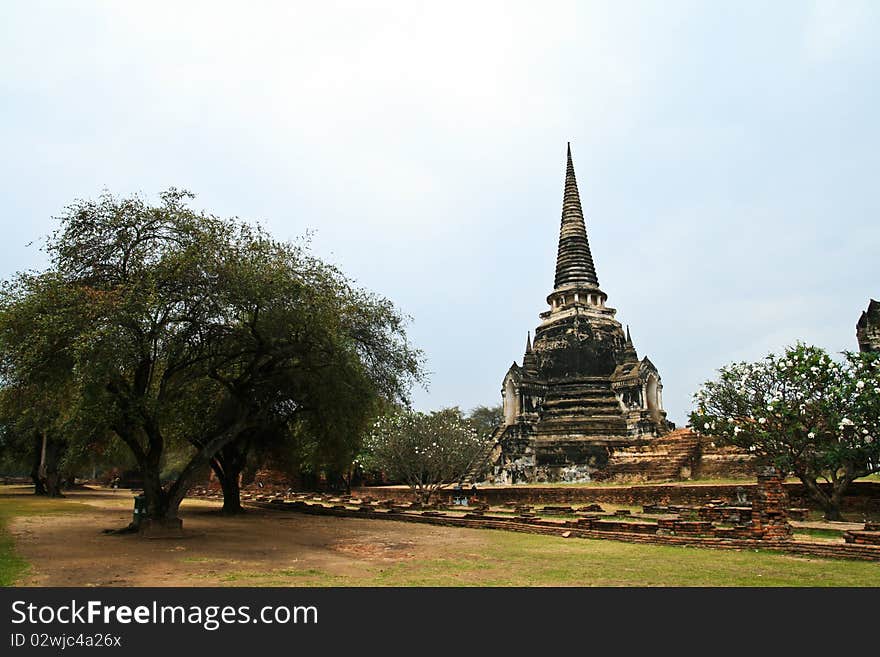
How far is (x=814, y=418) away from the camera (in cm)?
1792

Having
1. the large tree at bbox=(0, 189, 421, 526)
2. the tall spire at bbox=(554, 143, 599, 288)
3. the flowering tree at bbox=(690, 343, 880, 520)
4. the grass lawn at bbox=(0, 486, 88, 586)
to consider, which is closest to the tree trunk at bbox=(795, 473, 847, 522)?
the flowering tree at bbox=(690, 343, 880, 520)

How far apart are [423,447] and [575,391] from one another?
14.0 meters

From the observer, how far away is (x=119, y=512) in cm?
2361

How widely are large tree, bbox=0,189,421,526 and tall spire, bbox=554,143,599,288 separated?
28913 mm

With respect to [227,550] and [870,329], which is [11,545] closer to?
[227,550]

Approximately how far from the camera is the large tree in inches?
488

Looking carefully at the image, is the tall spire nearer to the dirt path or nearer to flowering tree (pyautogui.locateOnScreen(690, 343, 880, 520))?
flowering tree (pyautogui.locateOnScreen(690, 343, 880, 520))

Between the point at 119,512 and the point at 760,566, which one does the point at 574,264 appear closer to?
Result: the point at 119,512

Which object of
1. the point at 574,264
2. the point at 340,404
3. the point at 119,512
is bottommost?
the point at 119,512

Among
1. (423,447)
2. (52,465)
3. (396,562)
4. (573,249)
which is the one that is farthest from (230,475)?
(573,249)

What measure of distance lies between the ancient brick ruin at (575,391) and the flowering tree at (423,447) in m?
8.16

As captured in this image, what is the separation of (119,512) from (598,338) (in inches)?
1091

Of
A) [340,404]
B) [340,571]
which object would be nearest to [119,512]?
[340,404]

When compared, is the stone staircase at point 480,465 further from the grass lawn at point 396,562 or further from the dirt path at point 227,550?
the grass lawn at point 396,562
